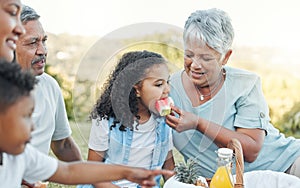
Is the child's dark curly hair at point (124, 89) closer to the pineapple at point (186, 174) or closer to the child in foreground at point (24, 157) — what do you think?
the pineapple at point (186, 174)

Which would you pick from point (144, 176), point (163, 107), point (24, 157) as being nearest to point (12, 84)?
point (24, 157)

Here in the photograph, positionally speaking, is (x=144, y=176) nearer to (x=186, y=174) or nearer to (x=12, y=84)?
(x=12, y=84)

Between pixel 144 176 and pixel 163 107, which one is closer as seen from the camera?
pixel 144 176

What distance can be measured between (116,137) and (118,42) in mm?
306

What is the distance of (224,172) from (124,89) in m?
0.41

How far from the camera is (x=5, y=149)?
3.91 ft

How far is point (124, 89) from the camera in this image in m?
1.91

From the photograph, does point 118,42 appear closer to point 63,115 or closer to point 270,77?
point 63,115

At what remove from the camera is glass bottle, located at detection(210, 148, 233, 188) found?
70.0 inches

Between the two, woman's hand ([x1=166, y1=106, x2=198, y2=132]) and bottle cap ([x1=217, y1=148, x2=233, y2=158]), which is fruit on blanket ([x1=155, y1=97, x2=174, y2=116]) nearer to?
woman's hand ([x1=166, y1=106, x2=198, y2=132])

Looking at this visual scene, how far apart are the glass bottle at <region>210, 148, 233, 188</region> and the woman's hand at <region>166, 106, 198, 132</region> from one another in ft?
0.52

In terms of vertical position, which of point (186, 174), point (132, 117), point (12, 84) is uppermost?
point (12, 84)

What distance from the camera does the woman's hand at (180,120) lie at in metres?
1.87

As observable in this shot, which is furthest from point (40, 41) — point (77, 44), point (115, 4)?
point (77, 44)
